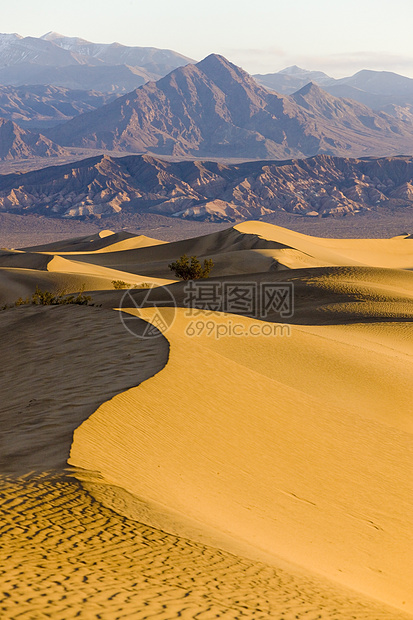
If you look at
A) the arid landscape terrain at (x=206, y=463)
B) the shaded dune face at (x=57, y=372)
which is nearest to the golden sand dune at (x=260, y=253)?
the arid landscape terrain at (x=206, y=463)

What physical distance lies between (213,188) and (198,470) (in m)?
150

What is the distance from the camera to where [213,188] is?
6093 inches

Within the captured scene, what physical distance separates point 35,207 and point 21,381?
144817 mm

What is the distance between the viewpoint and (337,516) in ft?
25.5

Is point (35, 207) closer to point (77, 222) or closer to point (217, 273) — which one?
point (77, 222)

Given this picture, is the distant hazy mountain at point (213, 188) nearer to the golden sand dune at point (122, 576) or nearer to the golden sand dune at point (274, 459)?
the golden sand dune at point (274, 459)

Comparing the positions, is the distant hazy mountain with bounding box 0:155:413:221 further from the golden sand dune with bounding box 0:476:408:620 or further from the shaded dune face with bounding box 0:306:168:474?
the golden sand dune with bounding box 0:476:408:620

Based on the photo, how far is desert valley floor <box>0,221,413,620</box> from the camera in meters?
5.13

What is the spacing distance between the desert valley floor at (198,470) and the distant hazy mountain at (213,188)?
123 metres

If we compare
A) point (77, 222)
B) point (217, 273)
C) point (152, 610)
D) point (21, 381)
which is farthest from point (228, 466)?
point (77, 222)

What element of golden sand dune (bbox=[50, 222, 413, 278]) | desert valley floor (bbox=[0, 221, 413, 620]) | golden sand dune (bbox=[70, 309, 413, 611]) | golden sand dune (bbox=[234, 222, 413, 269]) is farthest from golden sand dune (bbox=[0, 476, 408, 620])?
golden sand dune (bbox=[234, 222, 413, 269])

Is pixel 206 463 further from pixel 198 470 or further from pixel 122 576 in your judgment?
pixel 122 576

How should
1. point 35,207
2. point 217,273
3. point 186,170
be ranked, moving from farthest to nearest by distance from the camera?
point 186,170 → point 35,207 → point 217,273

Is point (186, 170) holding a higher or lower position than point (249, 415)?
higher
